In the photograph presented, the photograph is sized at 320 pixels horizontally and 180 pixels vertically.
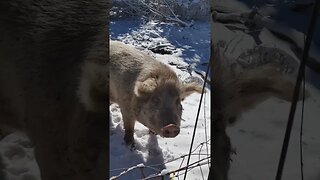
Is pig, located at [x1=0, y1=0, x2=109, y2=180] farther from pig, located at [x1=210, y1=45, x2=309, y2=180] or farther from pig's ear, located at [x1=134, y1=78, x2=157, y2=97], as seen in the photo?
pig's ear, located at [x1=134, y1=78, x2=157, y2=97]

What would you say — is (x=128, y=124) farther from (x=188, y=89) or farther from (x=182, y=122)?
(x=188, y=89)

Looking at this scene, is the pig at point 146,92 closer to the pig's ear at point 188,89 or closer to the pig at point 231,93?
the pig's ear at point 188,89

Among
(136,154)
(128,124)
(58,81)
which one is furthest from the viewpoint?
(128,124)

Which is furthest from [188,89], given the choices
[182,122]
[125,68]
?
[125,68]

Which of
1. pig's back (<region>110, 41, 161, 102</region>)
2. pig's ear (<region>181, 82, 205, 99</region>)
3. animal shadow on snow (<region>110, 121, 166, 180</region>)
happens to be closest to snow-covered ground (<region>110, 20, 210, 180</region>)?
animal shadow on snow (<region>110, 121, 166, 180</region>)

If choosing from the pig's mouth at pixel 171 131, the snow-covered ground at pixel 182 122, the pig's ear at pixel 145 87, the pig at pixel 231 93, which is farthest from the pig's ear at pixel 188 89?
the pig at pixel 231 93

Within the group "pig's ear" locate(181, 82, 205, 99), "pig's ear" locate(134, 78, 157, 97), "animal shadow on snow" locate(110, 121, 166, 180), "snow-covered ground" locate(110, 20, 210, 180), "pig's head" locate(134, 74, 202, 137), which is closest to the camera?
"snow-covered ground" locate(110, 20, 210, 180)

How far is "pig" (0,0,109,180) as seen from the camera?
68 centimetres

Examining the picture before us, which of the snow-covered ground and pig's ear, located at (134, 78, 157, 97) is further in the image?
pig's ear, located at (134, 78, 157, 97)

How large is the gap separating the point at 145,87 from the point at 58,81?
10.8 ft

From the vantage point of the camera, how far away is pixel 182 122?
4.38 meters

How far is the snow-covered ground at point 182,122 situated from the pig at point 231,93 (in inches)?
24.9

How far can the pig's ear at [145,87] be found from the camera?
3.99 m

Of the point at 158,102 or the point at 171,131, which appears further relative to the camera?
→ the point at 158,102
